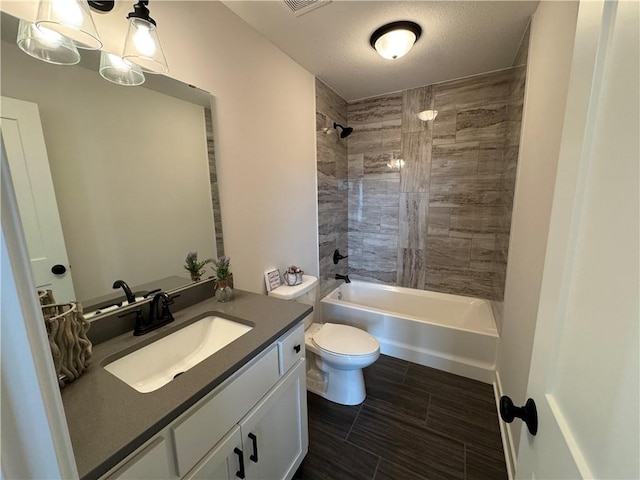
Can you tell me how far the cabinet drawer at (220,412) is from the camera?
75 centimetres

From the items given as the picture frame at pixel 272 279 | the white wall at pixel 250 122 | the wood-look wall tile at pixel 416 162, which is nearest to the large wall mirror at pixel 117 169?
the white wall at pixel 250 122

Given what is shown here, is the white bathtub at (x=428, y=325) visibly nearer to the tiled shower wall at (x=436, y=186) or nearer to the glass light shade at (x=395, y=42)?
the tiled shower wall at (x=436, y=186)

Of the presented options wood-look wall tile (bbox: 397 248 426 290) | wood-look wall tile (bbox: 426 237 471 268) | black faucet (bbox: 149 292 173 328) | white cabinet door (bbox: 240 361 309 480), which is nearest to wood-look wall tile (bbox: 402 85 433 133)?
wood-look wall tile (bbox: 426 237 471 268)

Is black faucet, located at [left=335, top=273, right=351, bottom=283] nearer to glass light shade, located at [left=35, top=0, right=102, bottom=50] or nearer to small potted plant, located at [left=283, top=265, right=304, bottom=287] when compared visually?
small potted plant, located at [left=283, top=265, right=304, bottom=287]

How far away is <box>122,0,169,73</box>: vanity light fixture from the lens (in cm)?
99

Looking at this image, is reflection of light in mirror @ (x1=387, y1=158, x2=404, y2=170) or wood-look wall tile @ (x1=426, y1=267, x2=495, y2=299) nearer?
A: wood-look wall tile @ (x1=426, y1=267, x2=495, y2=299)

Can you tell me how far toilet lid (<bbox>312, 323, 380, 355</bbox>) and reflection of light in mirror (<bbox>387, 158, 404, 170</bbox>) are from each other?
1.77 metres

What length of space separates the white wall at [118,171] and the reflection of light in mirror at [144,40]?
16cm

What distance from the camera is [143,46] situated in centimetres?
105

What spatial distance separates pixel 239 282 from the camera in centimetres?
168

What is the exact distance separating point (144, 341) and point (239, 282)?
66 centimetres

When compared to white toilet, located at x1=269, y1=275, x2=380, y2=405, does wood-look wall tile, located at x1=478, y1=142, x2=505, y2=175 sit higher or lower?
higher

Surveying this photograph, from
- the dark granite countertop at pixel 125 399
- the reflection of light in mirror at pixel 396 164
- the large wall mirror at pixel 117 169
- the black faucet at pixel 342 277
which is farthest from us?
the black faucet at pixel 342 277

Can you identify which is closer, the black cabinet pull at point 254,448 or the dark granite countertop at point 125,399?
the dark granite countertop at point 125,399
